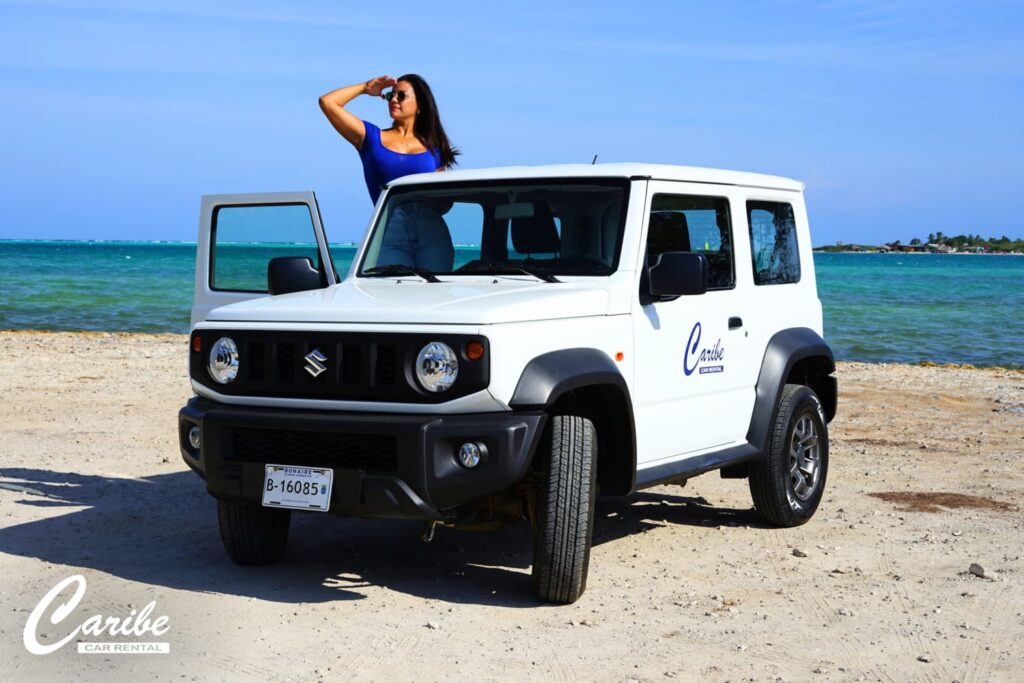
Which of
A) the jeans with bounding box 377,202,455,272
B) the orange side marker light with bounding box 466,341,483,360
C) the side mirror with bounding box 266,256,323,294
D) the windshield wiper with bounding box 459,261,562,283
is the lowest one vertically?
the orange side marker light with bounding box 466,341,483,360

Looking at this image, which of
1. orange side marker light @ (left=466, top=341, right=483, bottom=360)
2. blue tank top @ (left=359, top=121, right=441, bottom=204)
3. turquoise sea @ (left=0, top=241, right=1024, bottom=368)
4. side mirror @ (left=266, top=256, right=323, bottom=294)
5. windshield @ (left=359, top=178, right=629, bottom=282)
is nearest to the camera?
orange side marker light @ (left=466, top=341, right=483, bottom=360)

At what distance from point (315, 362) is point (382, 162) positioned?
85.5 inches

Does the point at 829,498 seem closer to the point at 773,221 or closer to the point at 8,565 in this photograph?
the point at 773,221

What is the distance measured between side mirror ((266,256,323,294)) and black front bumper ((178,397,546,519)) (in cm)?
121

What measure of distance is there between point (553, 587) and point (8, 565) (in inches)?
101

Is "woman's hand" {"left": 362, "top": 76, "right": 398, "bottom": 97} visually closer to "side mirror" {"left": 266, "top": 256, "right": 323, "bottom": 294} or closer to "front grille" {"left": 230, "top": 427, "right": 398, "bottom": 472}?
"side mirror" {"left": 266, "top": 256, "right": 323, "bottom": 294}

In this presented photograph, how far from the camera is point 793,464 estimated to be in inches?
276

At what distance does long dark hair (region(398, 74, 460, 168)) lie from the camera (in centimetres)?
699

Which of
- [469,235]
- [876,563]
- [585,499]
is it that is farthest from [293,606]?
[876,563]

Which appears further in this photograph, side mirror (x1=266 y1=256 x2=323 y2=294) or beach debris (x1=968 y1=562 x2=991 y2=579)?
side mirror (x1=266 y1=256 x2=323 y2=294)

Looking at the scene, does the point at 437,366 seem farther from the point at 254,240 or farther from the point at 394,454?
the point at 254,240

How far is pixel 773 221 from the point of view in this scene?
7016 mm

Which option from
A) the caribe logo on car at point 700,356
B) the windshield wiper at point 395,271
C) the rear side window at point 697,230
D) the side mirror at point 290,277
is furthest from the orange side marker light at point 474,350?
the side mirror at point 290,277

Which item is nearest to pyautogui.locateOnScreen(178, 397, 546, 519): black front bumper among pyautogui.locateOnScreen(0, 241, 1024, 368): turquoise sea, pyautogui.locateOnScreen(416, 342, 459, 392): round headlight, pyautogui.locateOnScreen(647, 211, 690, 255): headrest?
pyautogui.locateOnScreen(416, 342, 459, 392): round headlight
